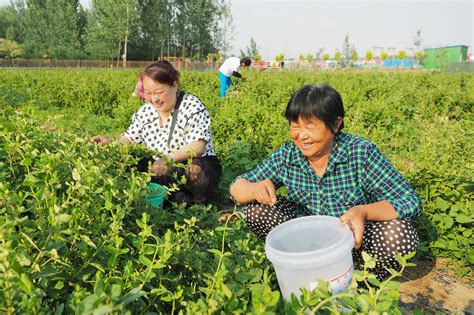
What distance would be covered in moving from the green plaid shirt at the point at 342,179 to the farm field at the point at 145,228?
0.37m

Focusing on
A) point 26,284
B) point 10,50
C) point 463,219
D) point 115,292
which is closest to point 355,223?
point 115,292

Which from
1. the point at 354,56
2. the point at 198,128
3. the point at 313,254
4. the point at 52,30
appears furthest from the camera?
the point at 52,30

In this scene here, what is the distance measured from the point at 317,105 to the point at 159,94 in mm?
1455

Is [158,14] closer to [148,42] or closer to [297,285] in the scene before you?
[148,42]

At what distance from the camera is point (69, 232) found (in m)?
1.06

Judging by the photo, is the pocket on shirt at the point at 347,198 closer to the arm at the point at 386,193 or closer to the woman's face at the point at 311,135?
the arm at the point at 386,193

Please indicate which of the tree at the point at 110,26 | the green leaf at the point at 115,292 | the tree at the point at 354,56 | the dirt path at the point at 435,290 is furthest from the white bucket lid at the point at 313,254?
the tree at the point at 110,26

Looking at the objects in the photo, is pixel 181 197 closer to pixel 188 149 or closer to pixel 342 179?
pixel 188 149

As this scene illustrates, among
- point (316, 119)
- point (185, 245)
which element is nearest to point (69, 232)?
point (185, 245)

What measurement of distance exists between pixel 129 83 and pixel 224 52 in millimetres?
41812

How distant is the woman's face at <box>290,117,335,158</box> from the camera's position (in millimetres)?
1975

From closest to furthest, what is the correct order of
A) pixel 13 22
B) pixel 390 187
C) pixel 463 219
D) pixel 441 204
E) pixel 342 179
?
pixel 390 187, pixel 342 179, pixel 463 219, pixel 441 204, pixel 13 22

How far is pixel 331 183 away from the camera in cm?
219

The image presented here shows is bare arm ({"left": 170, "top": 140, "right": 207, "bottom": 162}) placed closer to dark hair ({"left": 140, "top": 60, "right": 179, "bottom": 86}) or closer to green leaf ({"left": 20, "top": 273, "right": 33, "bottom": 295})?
dark hair ({"left": 140, "top": 60, "right": 179, "bottom": 86})
